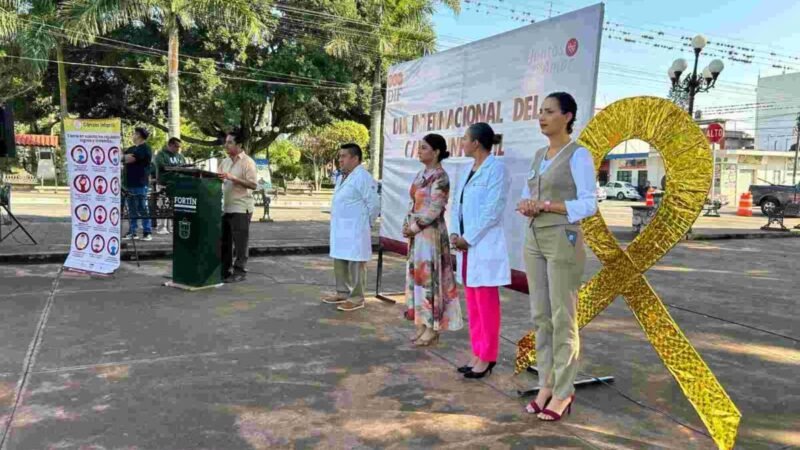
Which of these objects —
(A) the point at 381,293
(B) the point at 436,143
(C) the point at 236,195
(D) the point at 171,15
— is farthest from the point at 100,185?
(D) the point at 171,15

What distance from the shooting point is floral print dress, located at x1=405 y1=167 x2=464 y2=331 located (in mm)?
4383

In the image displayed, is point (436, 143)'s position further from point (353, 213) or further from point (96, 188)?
point (96, 188)

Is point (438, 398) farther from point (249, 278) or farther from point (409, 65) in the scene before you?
point (249, 278)

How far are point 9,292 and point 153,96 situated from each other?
20775mm

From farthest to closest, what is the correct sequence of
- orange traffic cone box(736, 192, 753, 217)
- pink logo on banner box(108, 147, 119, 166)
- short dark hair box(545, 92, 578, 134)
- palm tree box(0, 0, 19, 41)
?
orange traffic cone box(736, 192, 753, 217), palm tree box(0, 0, 19, 41), pink logo on banner box(108, 147, 119, 166), short dark hair box(545, 92, 578, 134)

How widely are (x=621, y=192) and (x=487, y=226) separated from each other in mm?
38060

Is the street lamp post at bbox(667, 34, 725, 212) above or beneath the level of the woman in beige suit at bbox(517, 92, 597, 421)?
above

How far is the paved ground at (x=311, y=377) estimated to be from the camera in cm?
300

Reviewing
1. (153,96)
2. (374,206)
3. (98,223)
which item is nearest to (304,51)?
(153,96)

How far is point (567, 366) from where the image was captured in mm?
3143

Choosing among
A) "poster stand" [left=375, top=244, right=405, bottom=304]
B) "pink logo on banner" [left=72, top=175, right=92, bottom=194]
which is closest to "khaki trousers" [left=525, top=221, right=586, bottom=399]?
"poster stand" [left=375, top=244, right=405, bottom=304]

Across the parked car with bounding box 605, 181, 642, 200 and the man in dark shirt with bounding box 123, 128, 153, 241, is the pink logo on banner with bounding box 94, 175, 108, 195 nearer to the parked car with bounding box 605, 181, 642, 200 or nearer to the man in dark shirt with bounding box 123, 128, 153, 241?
the man in dark shirt with bounding box 123, 128, 153, 241

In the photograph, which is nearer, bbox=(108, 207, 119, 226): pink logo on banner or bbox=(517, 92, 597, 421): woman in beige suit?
bbox=(517, 92, 597, 421): woman in beige suit

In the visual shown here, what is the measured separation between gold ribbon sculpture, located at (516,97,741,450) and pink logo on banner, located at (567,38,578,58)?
559 mm
